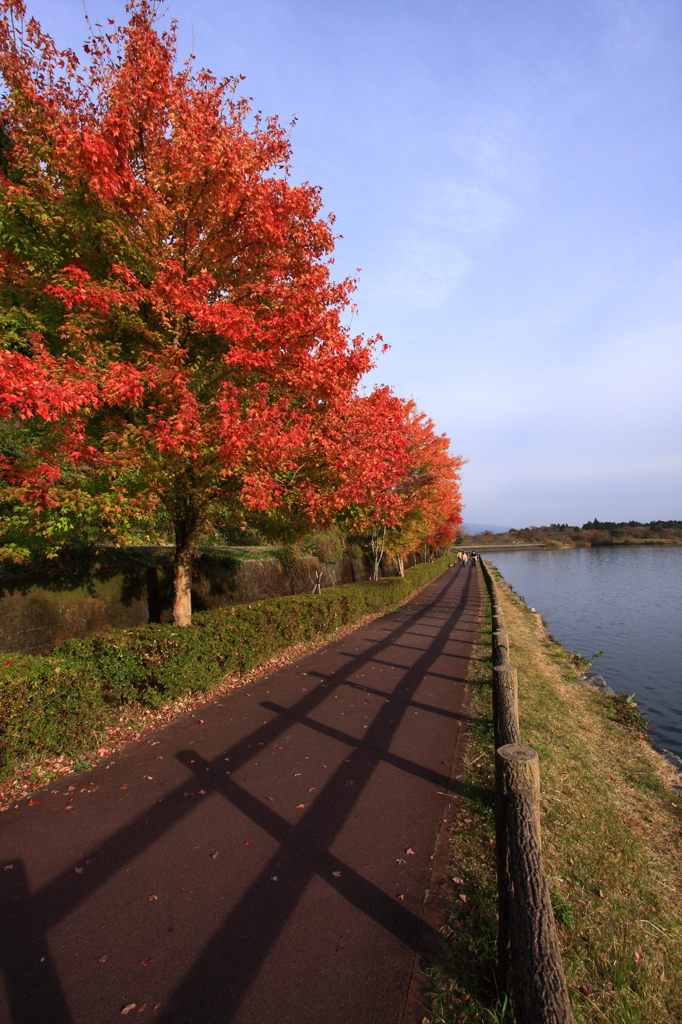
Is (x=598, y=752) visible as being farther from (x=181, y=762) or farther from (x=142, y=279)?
(x=142, y=279)

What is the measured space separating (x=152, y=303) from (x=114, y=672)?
15.6 feet

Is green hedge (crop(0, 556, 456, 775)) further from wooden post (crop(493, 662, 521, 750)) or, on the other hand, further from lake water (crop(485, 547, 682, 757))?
lake water (crop(485, 547, 682, 757))

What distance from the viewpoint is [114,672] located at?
572cm

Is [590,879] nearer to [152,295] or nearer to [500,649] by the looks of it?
[500,649]

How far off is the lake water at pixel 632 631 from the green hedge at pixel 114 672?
23.7ft

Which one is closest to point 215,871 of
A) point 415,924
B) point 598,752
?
point 415,924

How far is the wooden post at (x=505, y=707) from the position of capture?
441cm

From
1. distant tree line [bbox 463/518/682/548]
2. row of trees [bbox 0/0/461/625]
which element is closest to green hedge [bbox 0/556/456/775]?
row of trees [bbox 0/0/461/625]

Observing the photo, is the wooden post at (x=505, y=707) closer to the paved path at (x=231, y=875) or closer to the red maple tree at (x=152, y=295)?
→ the paved path at (x=231, y=875)

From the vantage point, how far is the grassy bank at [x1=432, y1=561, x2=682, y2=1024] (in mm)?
2514

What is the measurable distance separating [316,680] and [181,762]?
11.1 ft

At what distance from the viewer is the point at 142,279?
6758mm

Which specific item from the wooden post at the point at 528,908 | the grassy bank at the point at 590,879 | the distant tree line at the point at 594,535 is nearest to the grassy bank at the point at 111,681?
the grassy bank at the point at 590,879

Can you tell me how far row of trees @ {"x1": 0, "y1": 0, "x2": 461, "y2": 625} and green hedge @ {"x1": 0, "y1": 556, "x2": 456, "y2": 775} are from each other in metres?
1.45
